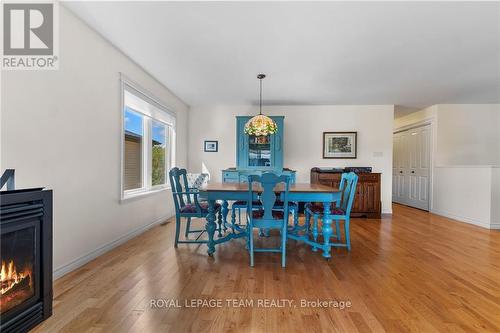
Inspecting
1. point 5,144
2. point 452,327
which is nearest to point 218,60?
point 5,144

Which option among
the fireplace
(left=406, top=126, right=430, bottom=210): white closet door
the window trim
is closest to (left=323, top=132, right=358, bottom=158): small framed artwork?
(left=406, top=126, right=430, bottom=210): white closet door

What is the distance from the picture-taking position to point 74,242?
2217 millimetres

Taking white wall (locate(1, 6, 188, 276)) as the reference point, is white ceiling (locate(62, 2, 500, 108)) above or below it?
above

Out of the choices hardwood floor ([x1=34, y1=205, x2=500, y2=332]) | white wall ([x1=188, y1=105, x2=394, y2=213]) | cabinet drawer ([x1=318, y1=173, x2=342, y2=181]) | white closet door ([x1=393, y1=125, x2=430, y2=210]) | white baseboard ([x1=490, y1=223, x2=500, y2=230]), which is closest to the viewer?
hardwood floor ([x1=34, y1=205, x2=500, y2=332])

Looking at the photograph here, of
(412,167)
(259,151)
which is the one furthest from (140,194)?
(412,167)

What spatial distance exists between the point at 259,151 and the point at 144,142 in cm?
223

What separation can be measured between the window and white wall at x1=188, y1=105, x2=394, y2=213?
0.90 m

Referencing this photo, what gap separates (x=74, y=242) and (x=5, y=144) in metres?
1.04

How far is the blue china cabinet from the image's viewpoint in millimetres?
4887

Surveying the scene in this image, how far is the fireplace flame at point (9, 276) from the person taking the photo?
48.6 inches

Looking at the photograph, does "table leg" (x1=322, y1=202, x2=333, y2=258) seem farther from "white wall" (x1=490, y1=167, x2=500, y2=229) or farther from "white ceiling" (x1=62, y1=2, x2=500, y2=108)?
"white wall" (x1=490, y1=167, x2=500, y2=229)

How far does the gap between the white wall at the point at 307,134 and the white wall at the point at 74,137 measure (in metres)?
2.37

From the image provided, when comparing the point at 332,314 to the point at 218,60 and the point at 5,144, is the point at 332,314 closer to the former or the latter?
the point at 5,144

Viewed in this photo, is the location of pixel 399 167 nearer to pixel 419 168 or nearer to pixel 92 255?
pixel 419 168
